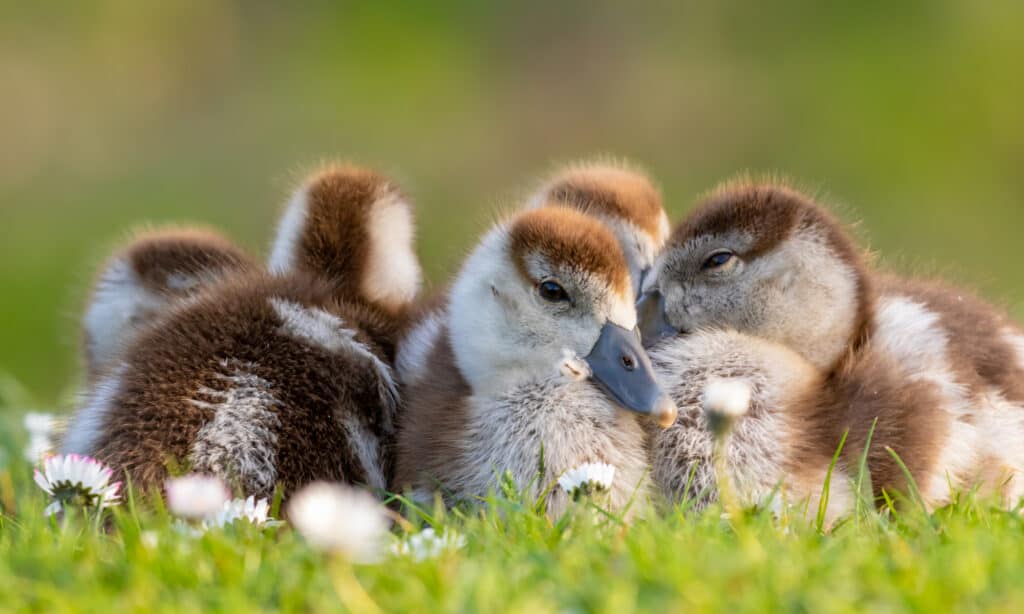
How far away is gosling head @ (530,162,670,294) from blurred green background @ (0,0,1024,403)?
645 centimetres

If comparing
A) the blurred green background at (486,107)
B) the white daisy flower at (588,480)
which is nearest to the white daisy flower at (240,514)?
the white daisy flower at (588,480)

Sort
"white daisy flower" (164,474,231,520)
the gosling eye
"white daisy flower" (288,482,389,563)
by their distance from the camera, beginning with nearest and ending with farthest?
"white daisy flower" (288,482,389,563), "white daisy flower" (164,474,231,520), the gosling eye

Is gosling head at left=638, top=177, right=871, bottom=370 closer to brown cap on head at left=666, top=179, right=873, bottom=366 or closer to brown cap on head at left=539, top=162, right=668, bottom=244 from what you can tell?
brown cap on head at left=666, top=179, right=873, bottom=366

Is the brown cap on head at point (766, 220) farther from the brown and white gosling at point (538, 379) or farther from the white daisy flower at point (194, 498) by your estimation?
the white daisy flower at point (194, 498)

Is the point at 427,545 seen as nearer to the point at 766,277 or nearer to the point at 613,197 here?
the point at 766,277

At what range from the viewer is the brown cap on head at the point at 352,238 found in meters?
4.59

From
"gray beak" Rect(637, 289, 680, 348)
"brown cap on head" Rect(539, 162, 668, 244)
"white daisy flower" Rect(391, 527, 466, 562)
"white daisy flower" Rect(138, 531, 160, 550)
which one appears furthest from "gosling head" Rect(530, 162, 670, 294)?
"white daisy flower" Rect(138, 531, 160, 550)

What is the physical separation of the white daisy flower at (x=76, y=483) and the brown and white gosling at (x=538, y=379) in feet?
2.65

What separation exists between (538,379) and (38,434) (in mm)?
2193

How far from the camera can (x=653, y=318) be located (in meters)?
4.17

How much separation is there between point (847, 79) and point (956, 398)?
11990 mm

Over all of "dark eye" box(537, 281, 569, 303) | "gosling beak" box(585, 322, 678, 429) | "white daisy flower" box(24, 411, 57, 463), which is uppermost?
"white daisy flower" box(24, 411, 57, 463)

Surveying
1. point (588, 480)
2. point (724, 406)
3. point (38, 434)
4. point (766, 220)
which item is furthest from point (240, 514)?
point (38, 434)

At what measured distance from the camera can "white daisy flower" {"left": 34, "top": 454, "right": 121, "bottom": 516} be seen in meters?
3.31
